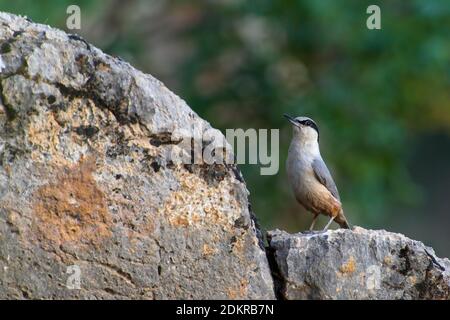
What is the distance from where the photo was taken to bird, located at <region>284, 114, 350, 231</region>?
26.6 feet

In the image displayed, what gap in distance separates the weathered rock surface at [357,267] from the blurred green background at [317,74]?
767 cm

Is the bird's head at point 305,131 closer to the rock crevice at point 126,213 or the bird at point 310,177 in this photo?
the bird at point 310,177

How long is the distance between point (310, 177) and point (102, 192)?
2412 millimetres

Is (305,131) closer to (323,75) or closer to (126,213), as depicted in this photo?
(126,213)

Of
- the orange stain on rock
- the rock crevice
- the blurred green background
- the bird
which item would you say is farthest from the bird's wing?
the blurred green background

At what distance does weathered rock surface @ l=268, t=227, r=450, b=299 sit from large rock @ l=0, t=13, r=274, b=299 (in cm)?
17

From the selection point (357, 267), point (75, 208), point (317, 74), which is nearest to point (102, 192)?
point (75, 208)

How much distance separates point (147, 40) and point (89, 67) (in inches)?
398

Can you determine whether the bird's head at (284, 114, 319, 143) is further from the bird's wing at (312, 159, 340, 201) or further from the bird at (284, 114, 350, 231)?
the bird's wing at (312, 159, 340, 201)

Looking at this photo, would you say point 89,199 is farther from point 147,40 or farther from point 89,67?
point 147,40

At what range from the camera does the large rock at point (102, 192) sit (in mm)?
6027

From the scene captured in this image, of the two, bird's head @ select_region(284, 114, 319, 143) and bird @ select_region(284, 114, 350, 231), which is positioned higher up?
bird's head @ select_region(284, 114, 319, 143)

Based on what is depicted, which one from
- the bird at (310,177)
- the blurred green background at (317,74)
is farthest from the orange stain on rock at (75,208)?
the blurred green background at (317,74)

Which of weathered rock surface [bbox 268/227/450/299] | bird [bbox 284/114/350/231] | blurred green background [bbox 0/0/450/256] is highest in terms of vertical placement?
blurred green background [bbox 0/0/450/256]
